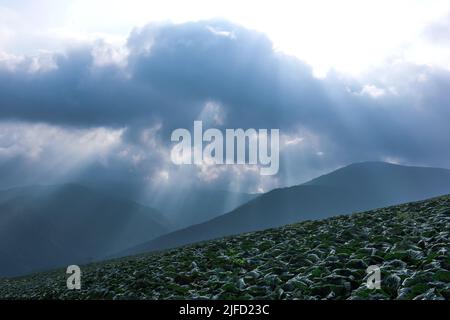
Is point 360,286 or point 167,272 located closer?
point 360,286

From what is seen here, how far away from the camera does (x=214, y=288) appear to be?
60.3 feet

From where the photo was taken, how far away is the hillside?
553 inches

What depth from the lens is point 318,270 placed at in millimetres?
16594

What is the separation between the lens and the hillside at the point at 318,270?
553 inches
